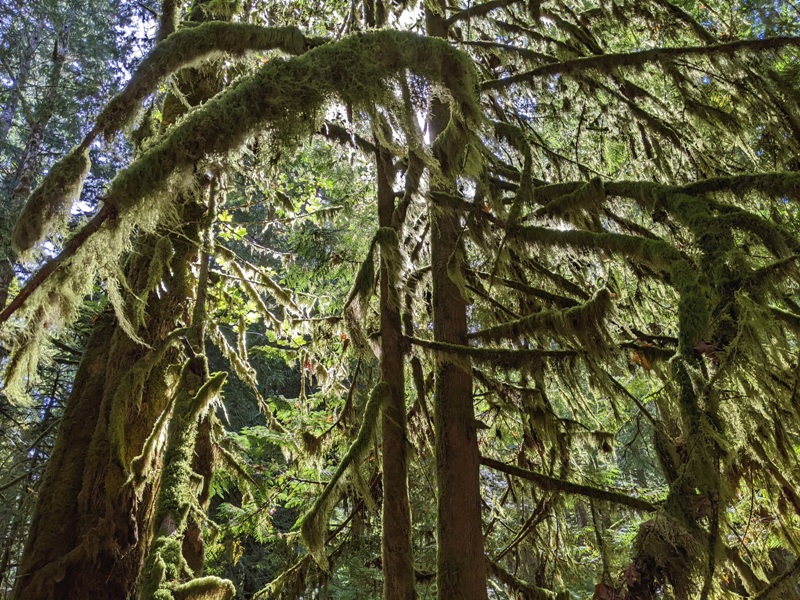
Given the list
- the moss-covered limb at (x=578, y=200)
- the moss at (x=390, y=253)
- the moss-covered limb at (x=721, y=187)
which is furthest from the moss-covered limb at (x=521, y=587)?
the moss-covered limb at (x=721, y=187)

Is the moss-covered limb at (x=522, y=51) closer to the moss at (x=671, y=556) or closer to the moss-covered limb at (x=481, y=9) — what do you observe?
the moss-covered limb at (x=481, y=9)

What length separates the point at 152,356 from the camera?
369 centimetres

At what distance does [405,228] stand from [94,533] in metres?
3.08

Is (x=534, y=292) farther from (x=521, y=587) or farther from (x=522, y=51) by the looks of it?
(x=521, y=587)

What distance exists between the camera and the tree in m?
2.15

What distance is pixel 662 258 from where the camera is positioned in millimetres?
2506

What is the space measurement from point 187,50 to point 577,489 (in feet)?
11.6

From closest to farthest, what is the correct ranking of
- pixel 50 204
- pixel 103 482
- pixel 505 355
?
pixel 50 204 → pixel 505 355 → pixel 103 482

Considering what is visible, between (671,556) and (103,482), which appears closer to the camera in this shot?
(671,556)

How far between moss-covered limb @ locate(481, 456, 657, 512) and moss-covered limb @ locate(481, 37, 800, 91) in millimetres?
2914

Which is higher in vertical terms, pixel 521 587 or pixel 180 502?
pixel 180 502

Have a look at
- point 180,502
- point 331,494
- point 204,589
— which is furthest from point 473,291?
point 204,589

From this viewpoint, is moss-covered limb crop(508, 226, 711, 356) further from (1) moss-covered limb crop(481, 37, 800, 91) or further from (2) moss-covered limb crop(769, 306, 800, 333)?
(1) moss-covered limb crop(481, 37, 800, 91)

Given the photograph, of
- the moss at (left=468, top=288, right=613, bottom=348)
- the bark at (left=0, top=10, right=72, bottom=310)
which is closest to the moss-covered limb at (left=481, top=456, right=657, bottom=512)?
the moss at (left=468, top=288, right=613, bottom=348)
